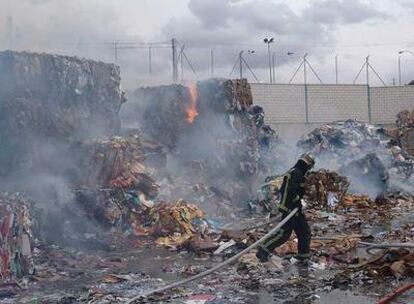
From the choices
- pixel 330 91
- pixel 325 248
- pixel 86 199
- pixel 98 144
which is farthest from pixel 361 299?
pixel 330 91

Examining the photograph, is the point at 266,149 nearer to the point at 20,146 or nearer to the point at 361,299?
the point at 20,146

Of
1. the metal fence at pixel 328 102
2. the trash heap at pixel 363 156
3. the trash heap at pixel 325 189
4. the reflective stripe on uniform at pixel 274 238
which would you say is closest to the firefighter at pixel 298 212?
the reflective stripe on uniform at pixel 274 238

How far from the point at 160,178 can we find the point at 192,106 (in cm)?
320

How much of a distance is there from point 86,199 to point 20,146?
1969mm

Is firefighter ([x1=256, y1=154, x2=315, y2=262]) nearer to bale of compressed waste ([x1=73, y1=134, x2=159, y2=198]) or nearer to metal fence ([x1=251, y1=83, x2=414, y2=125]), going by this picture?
bale of compressed waste ([x1=73, y1=134, x2=159, y2=198])

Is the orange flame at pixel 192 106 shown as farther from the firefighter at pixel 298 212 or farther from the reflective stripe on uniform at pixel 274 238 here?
the reflective stripe on uniform at pixel 274 238

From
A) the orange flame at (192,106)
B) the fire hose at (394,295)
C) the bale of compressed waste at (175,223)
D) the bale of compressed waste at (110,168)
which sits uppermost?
the orange flame at (192,106)

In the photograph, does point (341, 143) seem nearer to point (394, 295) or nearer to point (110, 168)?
point (110, 168)

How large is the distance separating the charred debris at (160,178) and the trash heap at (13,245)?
0.06 feet

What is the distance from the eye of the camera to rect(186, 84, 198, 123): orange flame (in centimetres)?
1725

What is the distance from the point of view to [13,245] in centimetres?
775

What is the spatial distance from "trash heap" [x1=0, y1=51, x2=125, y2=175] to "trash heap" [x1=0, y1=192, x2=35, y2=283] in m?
4.05

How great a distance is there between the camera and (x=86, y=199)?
1141 cm

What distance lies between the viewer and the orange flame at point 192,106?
1725cm
